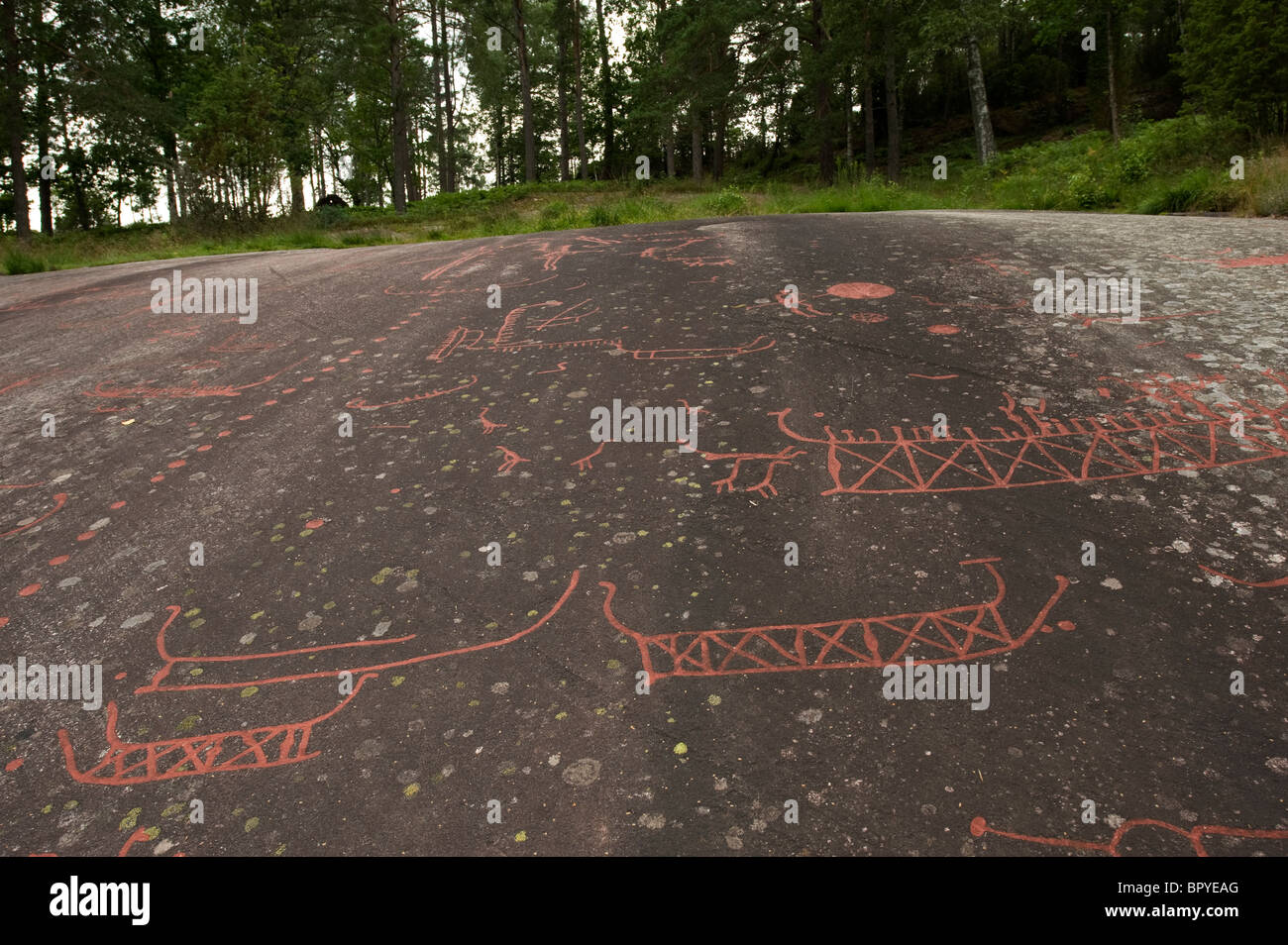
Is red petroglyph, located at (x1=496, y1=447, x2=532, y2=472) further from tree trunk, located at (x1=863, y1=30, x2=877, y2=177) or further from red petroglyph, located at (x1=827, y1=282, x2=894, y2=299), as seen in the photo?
tree trunk, located at (x1=863, y1=30, x2=877, y2=177)

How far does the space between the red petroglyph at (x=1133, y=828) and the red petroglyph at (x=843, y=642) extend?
499mm

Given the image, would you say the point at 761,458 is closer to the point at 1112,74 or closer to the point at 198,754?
the point at 198,754

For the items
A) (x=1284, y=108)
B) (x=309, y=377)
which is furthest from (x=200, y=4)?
(x=1284, y=108)

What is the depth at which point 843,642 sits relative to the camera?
2.08 metres

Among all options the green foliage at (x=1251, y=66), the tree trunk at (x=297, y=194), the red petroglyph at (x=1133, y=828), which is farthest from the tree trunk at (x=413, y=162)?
the red petroglyph at (x=1133, y=828)

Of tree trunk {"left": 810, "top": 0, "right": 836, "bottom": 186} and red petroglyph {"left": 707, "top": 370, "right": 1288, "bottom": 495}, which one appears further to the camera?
tree trunk {"left": 810, "top": 0, "right": 836, "bottom": 186}

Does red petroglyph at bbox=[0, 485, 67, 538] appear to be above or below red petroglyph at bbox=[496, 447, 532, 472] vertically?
below

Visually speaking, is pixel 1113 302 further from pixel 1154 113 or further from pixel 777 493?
Answer: pixel 1154 113

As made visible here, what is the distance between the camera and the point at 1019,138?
2398 cm

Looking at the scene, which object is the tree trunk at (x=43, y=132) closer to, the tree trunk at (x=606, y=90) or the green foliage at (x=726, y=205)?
the green foliage at (x=726, y=205)

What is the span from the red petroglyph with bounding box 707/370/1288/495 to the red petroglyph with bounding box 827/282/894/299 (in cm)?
154

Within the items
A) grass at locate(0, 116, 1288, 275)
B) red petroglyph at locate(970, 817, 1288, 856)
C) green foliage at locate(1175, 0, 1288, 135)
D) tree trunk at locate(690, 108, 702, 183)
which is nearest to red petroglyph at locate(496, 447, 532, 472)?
red petroglyph at locate(970, 817, 1288, 856)

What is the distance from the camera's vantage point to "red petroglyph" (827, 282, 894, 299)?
436cm

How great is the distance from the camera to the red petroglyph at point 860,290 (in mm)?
4363
